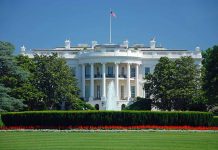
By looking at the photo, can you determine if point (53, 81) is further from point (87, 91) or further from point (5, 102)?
point (87, 91)


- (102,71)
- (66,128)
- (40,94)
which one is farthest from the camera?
(102,71)

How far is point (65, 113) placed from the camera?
43500mm

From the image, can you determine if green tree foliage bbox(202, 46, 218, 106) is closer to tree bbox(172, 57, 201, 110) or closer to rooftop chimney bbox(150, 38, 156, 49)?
tree bbox(172, 57, 201, 110)

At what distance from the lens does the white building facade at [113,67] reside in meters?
90.6

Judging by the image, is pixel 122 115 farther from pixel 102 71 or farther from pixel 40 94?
pixel 102 71

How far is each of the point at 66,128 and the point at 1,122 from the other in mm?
6778

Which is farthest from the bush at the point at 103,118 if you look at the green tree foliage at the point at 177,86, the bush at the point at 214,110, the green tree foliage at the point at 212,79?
the green tree foliage at the point at 177,86

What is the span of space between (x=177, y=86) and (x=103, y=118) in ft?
103

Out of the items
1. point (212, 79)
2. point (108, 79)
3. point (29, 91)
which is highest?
point (108, 79)

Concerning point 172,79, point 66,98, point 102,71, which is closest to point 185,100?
point 172,79

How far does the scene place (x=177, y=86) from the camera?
7319cm

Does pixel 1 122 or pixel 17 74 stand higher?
pixel 17 74

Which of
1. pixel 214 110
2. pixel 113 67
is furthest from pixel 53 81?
pixel 113 67

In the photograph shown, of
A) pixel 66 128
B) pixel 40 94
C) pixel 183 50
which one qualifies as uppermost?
pixel 183 50
